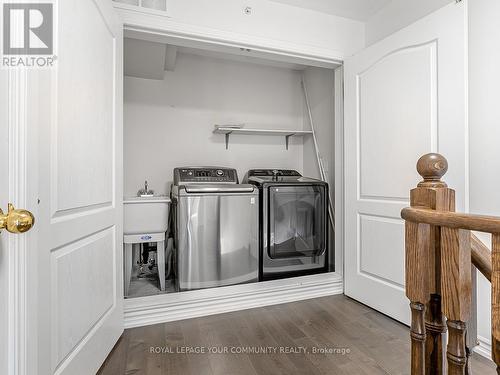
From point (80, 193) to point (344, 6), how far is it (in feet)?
7.65

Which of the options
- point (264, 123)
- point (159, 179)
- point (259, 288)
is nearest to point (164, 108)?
point (159, 179)

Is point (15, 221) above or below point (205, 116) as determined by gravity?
below

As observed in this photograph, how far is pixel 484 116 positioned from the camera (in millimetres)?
1513

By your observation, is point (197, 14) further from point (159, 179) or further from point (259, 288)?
point (259, 288)

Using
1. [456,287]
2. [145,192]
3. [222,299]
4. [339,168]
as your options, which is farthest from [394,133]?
[145,192]

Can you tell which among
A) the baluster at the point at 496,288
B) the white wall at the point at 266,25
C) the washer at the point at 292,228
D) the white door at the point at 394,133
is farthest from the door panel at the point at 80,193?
the white door at the point at 394,133

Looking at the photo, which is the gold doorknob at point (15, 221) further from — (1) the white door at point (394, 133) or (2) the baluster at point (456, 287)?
(1) the white door at point (394, 133)

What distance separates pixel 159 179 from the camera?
2.99 metres

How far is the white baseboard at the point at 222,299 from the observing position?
73.1 inches

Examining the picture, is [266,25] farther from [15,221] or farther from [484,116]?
[15,221]

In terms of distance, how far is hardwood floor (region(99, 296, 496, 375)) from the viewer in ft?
4.61

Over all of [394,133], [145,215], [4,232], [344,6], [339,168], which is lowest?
[145,215]

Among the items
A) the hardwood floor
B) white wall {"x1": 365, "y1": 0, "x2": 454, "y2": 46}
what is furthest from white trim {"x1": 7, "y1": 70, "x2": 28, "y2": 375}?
white wall {"x1": 365, "y1": 0, "x2": 454, "y2": 46}

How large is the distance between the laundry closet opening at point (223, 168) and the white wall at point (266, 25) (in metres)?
0.13
